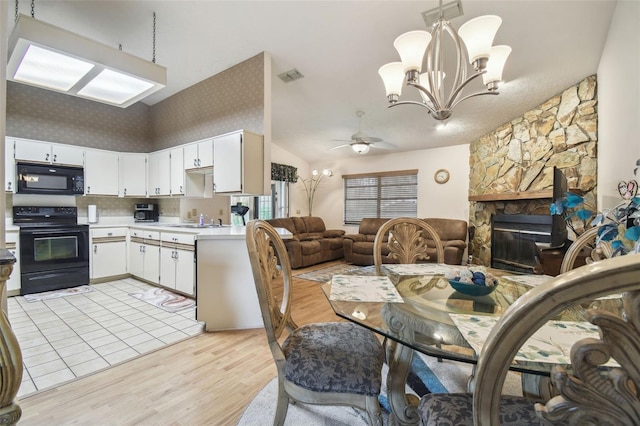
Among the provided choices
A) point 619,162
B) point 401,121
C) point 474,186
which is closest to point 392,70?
point 619,162

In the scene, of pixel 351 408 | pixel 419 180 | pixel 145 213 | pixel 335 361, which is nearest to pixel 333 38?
pixel 335 361

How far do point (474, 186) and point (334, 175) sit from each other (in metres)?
3.25

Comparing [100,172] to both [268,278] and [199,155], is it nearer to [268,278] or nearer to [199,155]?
[199,155]

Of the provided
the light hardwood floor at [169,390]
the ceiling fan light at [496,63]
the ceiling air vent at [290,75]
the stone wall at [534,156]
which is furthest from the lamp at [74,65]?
the stone wall at [534,156]

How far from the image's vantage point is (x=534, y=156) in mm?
4074

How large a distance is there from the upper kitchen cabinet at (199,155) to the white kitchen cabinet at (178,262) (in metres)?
0.98

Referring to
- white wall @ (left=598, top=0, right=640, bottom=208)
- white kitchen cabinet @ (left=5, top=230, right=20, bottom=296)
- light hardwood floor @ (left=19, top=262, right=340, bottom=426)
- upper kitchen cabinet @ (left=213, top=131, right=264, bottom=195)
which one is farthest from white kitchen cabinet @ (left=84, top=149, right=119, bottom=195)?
white wall @ (left=598, top=0, right=640, bottom=208)

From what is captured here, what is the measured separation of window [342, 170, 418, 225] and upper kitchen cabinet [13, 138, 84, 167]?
204 inches

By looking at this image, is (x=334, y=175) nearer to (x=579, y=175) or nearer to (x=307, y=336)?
(x=579, y=175)

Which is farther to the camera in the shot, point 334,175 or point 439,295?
point 334,175

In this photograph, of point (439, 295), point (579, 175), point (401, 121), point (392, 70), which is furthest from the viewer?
point (401, 121)

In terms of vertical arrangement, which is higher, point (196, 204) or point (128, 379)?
point (196, 204)

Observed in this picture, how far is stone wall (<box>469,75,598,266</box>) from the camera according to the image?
3316 millimetres

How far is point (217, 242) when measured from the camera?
2691 millimetres
